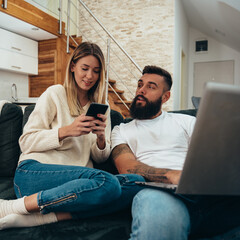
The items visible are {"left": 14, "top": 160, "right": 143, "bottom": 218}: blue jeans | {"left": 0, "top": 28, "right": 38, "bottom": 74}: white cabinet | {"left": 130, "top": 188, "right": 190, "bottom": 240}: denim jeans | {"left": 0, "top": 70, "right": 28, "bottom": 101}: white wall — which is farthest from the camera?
{"left": 0, "top": 70, "right": 28, "bottom": 101}: white wall

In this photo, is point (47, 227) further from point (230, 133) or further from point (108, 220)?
point (230, 133)

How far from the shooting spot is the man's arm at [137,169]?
1.10 m

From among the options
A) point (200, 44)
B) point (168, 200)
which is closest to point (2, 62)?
point (168, 200)

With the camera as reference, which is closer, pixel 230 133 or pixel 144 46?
pixel 230 133

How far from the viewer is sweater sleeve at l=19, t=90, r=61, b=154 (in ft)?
4.23

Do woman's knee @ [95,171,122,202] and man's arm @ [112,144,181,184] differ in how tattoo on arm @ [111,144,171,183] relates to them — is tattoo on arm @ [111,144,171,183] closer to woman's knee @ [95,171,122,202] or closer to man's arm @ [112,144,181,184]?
man's arm @ [112,144,181,184]

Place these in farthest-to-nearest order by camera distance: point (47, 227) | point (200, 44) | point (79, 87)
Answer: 1. point (200, 44)
2. point (79, 87)
3. point (47, 227)

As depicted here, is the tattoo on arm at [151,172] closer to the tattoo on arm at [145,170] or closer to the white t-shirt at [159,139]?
the tattoo on arm at [145,170]

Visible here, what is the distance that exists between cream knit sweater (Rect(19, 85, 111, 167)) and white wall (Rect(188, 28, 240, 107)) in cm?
675

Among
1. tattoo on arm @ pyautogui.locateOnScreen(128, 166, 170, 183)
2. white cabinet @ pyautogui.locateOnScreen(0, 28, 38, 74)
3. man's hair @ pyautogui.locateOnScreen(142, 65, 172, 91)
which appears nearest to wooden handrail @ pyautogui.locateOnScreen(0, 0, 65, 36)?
white cabinet @ pyautogui.locateOnScreen(0, 28, 38, 74)

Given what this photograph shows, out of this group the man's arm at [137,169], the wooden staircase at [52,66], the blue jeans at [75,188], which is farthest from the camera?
the wooden staircase at [52,66]

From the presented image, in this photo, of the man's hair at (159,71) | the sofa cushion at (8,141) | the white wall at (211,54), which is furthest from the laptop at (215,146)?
the white wall at (211,54)

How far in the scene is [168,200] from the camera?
2.72 feet

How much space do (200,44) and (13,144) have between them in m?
7.36
